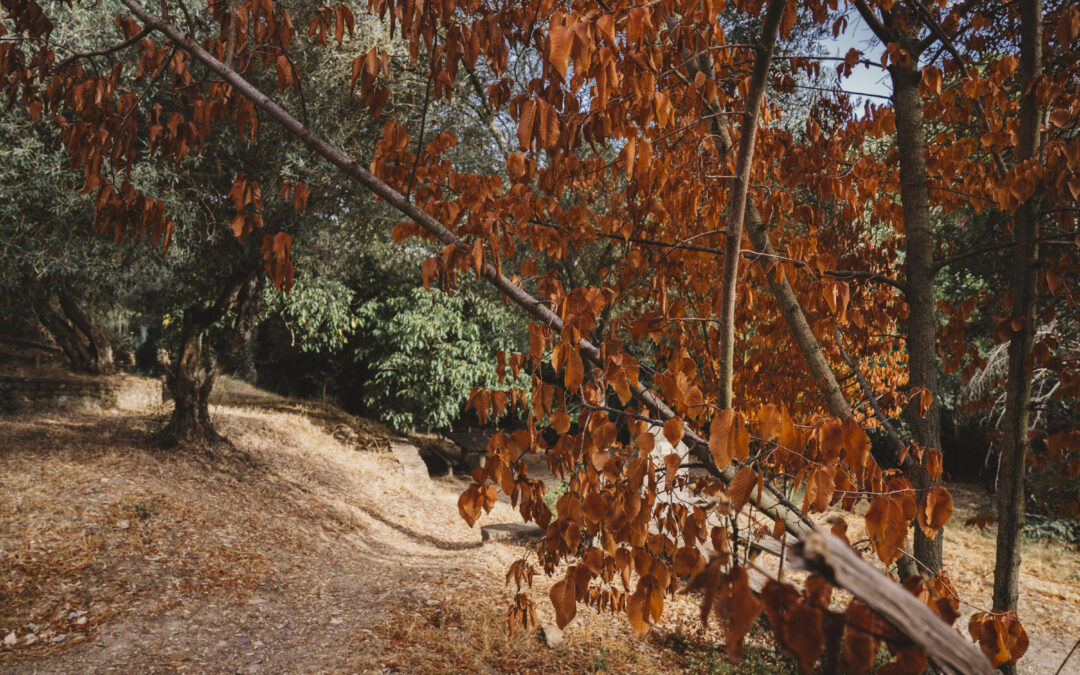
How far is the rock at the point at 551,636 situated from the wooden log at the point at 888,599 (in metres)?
5.04

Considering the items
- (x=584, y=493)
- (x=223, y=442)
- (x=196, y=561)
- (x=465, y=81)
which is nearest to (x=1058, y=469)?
(x=465, y=81)

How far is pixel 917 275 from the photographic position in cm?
348

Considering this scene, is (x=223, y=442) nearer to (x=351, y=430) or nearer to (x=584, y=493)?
(x=351, y=430)

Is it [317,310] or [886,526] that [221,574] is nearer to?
[886,526]

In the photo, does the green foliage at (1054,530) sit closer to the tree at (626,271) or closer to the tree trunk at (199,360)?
the tree at (626,271)

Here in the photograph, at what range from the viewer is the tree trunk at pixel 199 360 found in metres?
8.80

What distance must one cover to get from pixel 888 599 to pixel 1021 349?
136 inches

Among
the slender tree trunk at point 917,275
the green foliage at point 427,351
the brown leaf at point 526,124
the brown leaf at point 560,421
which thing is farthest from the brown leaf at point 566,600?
the green foliage at point 427,351

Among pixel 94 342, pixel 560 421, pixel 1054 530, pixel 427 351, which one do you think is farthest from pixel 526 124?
pixel 94 342

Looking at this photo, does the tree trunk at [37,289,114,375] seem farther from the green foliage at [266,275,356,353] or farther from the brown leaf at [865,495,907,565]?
the brown leaf at [865,495,907,565]

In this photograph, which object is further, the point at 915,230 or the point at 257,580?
the point at 257,580

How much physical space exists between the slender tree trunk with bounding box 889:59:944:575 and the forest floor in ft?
10.5

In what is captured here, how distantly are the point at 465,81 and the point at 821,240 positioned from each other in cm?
587

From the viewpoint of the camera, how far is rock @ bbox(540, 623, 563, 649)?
211 inches
